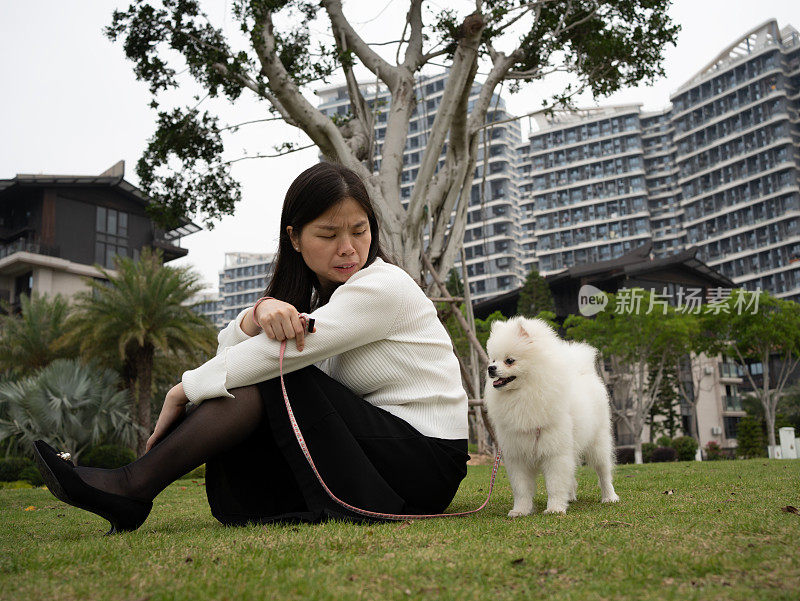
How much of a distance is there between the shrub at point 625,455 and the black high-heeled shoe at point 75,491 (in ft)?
98.5

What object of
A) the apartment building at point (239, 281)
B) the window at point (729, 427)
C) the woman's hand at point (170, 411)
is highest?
A: the apartment building at point (239, 281)

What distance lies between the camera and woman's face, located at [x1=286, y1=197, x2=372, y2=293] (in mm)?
2549

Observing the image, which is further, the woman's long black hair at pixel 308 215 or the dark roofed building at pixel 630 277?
the dark roofed building at pixel 630 277

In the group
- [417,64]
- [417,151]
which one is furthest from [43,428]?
[417,151]

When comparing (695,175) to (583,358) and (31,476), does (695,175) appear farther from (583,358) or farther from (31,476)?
(583,358)

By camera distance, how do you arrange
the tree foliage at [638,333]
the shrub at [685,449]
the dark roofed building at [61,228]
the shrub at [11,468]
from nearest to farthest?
1. the shrub at [11,468]
2. the shrub at [685,449]
3. the tree foliage at [638,333]
4. the dark roofed building at [61,228]

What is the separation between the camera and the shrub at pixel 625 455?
30.1m

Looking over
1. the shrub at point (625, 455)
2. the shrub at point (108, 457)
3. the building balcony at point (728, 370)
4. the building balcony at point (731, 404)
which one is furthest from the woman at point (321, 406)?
the building balcony at point (731, 404)

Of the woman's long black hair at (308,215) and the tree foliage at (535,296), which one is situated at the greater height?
the tree foliage at (535,296)

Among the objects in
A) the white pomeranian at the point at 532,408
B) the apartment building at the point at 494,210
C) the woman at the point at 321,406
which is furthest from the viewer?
the apartment building at the point at 494,210

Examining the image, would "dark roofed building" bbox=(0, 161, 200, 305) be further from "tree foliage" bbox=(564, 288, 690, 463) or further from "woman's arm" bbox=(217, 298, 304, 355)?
"woman's arm" bbox=(217, 298, 304, 355)

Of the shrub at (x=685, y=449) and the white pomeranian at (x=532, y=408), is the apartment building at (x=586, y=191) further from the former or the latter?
the white pomeranian at (x=532, y=408)

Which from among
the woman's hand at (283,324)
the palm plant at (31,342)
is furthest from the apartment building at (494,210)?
the woman's hand at (283,324)

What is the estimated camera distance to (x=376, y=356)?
2.46m
